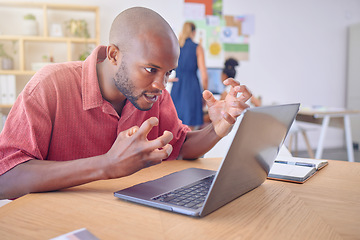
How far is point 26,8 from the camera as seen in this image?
13.1 ft

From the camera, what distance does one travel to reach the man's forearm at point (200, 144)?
4.00 ft

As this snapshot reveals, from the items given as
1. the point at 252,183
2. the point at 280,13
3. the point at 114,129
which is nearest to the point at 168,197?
the point at 252,183

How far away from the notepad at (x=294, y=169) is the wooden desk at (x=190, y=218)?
0.08m

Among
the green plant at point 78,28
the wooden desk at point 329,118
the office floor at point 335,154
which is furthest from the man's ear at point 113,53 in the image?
the office floor at point 335,154

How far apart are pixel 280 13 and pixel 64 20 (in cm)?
319

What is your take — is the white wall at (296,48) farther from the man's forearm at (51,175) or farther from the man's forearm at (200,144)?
the man's forearm at (51,175)

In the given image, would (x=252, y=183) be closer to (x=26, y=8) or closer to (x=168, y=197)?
(x=168, y=197)

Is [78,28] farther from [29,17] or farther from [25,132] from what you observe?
[25,132]

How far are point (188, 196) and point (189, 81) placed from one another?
10.1 ft

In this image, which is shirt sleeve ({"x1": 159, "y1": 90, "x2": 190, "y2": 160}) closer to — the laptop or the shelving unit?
the laptop

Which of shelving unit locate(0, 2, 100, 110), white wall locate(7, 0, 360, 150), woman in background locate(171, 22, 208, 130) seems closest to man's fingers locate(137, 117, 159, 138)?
woman in background locate(171, 22, 208, 130)

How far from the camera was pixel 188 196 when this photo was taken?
0.73 m

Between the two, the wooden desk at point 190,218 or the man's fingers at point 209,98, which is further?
the man's fingers at point 209,98

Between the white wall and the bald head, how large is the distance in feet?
12.0
